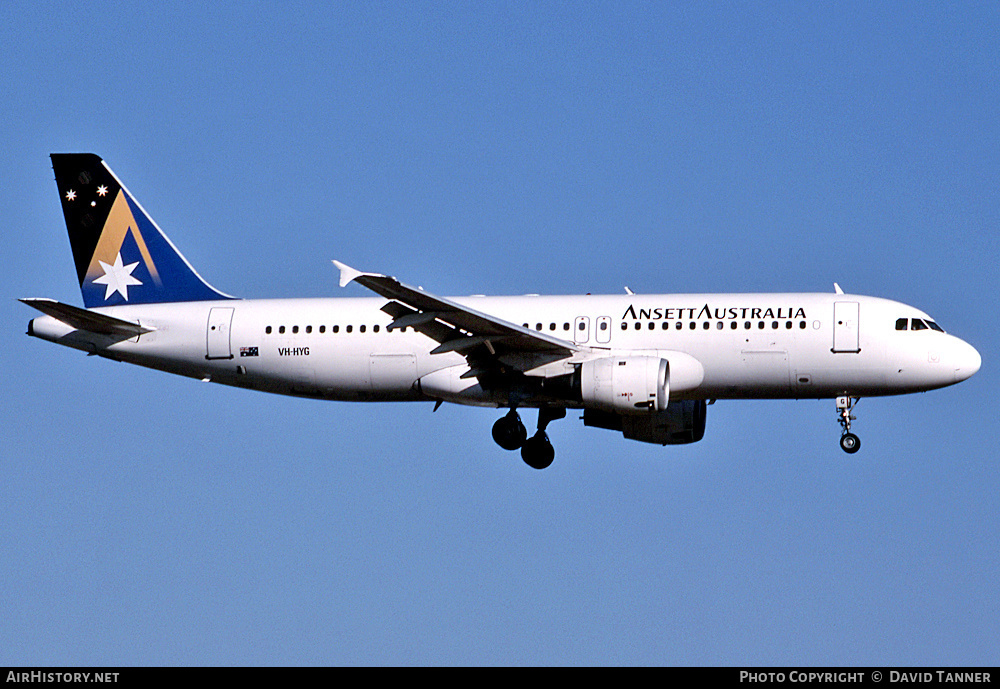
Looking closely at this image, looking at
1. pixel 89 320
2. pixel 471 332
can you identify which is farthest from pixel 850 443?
pixel 89 320

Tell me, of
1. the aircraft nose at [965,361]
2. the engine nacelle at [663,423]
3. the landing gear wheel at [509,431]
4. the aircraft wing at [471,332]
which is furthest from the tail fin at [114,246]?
the aircraft nose at [965,361]

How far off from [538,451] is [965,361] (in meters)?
11.2

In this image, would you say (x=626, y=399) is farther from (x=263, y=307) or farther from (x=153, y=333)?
(x=153, y=333)

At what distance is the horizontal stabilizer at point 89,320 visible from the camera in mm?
42031

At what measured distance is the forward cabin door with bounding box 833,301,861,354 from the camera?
39750mm

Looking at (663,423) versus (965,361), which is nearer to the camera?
(965,361)

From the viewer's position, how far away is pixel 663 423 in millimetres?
43812

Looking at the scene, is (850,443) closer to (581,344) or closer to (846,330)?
(846,330)

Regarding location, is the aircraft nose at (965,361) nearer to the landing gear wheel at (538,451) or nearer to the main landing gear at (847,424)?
the main landing gear at (847,424)

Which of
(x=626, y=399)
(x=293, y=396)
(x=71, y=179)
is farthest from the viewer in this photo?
(x=71, y=179)

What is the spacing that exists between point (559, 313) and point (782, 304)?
5.64 metres

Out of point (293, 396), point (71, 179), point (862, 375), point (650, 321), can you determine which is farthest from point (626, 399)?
point (71, 179)
